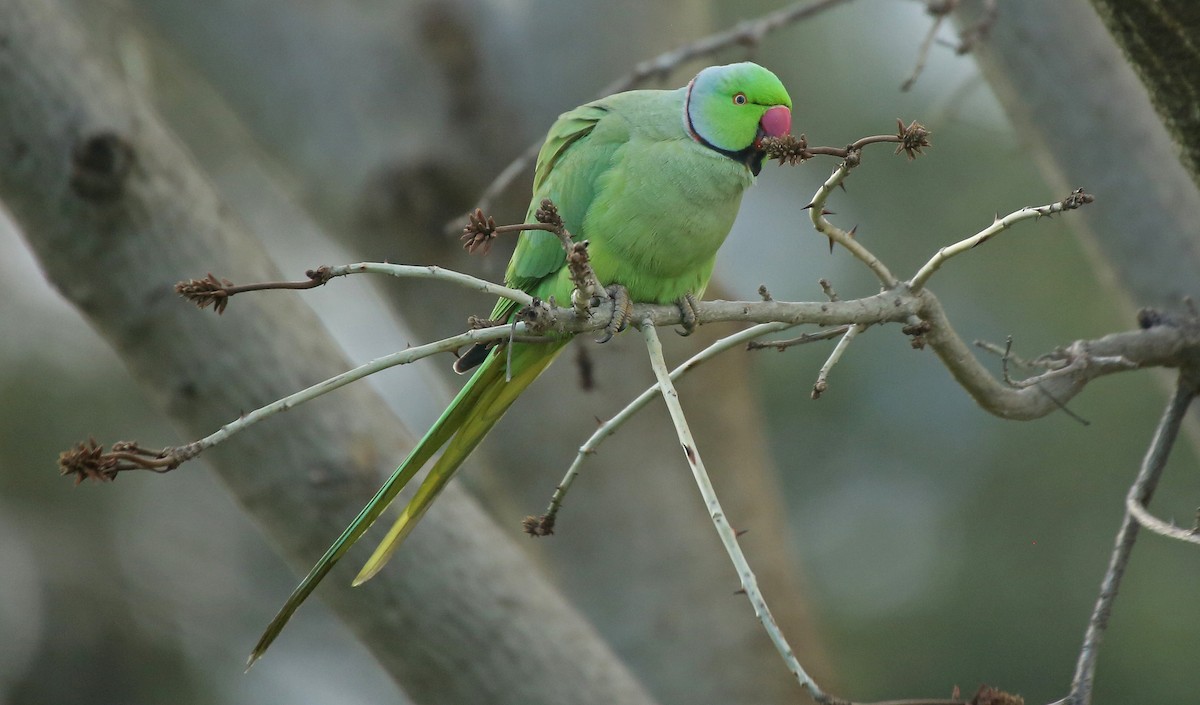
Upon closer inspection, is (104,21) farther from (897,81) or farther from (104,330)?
(897,81)

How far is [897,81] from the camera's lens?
7113mm

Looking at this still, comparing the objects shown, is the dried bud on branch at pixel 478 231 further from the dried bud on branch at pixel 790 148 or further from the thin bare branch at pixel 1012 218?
the thin bare branch at pixel 1012 218

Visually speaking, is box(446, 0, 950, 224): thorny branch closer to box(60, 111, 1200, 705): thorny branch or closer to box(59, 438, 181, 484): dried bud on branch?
box(60, 111, 1200, 705): thorny branch

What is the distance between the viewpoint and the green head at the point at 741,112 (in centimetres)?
238

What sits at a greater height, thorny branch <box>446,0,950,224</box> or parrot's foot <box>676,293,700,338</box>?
thorny branch <box>446,0,950,224</box>

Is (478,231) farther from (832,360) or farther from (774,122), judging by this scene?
(774,122)

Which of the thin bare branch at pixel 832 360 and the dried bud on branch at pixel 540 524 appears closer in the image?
the thin bare branch at pixel 832 360

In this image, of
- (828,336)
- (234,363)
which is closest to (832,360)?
(828,336)

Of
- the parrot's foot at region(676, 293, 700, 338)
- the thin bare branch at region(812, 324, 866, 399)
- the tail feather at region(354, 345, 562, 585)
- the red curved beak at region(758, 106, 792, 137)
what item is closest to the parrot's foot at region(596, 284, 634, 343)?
the parrot's foot at region(676, 293, 700, 338)

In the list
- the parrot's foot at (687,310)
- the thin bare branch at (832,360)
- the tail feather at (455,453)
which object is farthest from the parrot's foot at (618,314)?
the thin bare branch at (832,360)

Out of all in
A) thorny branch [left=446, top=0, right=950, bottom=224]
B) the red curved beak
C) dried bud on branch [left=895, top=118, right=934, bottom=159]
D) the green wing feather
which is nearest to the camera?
dried bud on branch [left=895, top=118, right=934, bottom=159]

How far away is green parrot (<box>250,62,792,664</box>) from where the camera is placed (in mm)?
2279

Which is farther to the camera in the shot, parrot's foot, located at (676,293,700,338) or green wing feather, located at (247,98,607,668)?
parrot's foot, located at (676,293,700,338)

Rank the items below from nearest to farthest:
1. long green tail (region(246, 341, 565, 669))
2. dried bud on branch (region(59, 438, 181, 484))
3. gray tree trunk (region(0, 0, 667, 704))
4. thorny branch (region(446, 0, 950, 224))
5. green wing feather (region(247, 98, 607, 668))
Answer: dried bud on branch (region(59, 438, 181, 484)) < green wing feather (region(247, 98, 607, 668)) < long green tail (region(246, 341, 565, 669)) < gray tree trunk (region(0, 0, 667, 704)) < thorny branch (region(446, 0, 950, 224))
